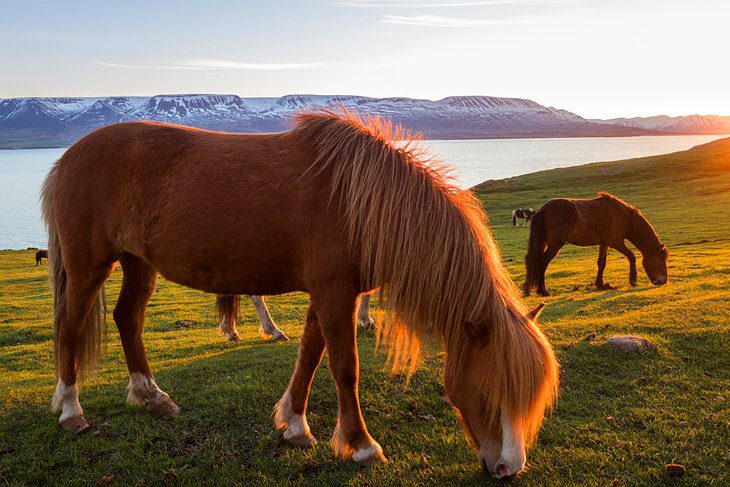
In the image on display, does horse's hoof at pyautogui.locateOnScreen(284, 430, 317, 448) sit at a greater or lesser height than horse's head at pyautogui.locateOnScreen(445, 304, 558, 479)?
lesser

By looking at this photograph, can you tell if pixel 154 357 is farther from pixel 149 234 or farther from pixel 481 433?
pixel 481 433

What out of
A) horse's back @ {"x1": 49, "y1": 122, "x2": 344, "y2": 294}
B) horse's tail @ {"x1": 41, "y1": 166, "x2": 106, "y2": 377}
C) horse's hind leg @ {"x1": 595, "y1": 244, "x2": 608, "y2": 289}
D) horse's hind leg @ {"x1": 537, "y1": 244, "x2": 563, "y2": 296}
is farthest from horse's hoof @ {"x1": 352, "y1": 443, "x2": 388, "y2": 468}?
horse's hind leg @ {"x1": 595, "y1": 244, "x2": 608, "y2": 289}

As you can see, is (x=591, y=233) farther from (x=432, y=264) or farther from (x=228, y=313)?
(x=432, y=264)

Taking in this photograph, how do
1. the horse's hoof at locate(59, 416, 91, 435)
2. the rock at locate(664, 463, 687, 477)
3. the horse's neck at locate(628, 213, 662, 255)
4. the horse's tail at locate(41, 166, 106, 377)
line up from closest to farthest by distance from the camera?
the rock at locate(664, 463, 687, 477) < the horse's hoof at locate(59, 416, 91, 435) < the horse's tail at locate(41, 166, 106, 377) < the horse's neck at locate(628, 213, 662, 255)

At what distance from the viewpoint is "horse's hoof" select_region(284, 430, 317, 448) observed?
4055 mm

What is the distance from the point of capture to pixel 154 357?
7293mm

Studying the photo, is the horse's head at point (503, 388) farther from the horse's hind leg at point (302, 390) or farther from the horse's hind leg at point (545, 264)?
the horse's hind leg at point (545, 264)

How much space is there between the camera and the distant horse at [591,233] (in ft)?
39.5

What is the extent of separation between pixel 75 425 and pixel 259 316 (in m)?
3.61

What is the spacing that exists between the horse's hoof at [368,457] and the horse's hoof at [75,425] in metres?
2.47

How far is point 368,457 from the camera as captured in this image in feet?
12.2

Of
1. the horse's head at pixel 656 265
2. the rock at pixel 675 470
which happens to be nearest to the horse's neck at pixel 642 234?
the horse's head at pixel 656 265

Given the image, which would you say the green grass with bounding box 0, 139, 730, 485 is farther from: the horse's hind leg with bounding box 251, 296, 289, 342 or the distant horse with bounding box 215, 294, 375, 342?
the horse's hind leg with bounding box 251, 296, 289, 342

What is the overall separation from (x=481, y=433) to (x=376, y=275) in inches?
49.7
